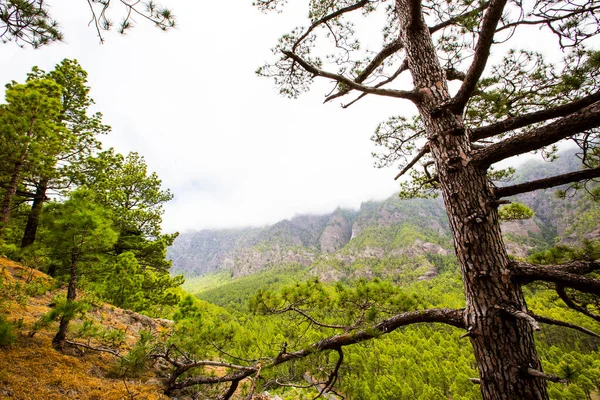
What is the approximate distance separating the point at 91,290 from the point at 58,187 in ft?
11.5

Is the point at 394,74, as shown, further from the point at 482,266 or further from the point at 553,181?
the point at 482,266

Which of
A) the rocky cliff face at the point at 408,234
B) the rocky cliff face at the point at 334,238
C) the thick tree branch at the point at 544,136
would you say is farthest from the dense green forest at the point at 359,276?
the rocky cliff face at the point at 334,238

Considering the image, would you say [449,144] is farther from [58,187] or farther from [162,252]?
[162,252]

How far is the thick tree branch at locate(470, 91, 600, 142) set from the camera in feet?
Answer: 5.79

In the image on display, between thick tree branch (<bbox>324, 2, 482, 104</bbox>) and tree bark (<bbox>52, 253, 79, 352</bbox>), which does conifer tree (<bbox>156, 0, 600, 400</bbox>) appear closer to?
thick tree branch (<bbox>324, 2, 482, 104</bbox>)

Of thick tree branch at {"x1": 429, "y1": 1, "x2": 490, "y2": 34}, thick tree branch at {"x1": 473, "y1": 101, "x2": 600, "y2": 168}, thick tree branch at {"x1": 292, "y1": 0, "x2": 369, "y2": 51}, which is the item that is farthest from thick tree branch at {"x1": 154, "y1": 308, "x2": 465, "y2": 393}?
thick tree branch at {"x1": 292, "y1": 0, "x2": 369, "y2": 51}

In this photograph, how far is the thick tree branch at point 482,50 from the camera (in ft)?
5.36

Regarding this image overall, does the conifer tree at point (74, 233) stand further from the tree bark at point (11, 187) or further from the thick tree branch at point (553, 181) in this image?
the thick tree branch at point (553, 181)

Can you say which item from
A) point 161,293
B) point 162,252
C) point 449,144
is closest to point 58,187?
point 162,252

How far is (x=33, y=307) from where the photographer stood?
575 cm

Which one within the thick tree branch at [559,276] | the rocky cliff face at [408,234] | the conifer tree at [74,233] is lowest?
the thick tree branch at [559,276]

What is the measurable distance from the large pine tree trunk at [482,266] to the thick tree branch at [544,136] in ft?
0.43

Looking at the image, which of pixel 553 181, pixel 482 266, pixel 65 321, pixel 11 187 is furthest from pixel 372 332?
pixel 11 187

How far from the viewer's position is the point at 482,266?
5.68ft
